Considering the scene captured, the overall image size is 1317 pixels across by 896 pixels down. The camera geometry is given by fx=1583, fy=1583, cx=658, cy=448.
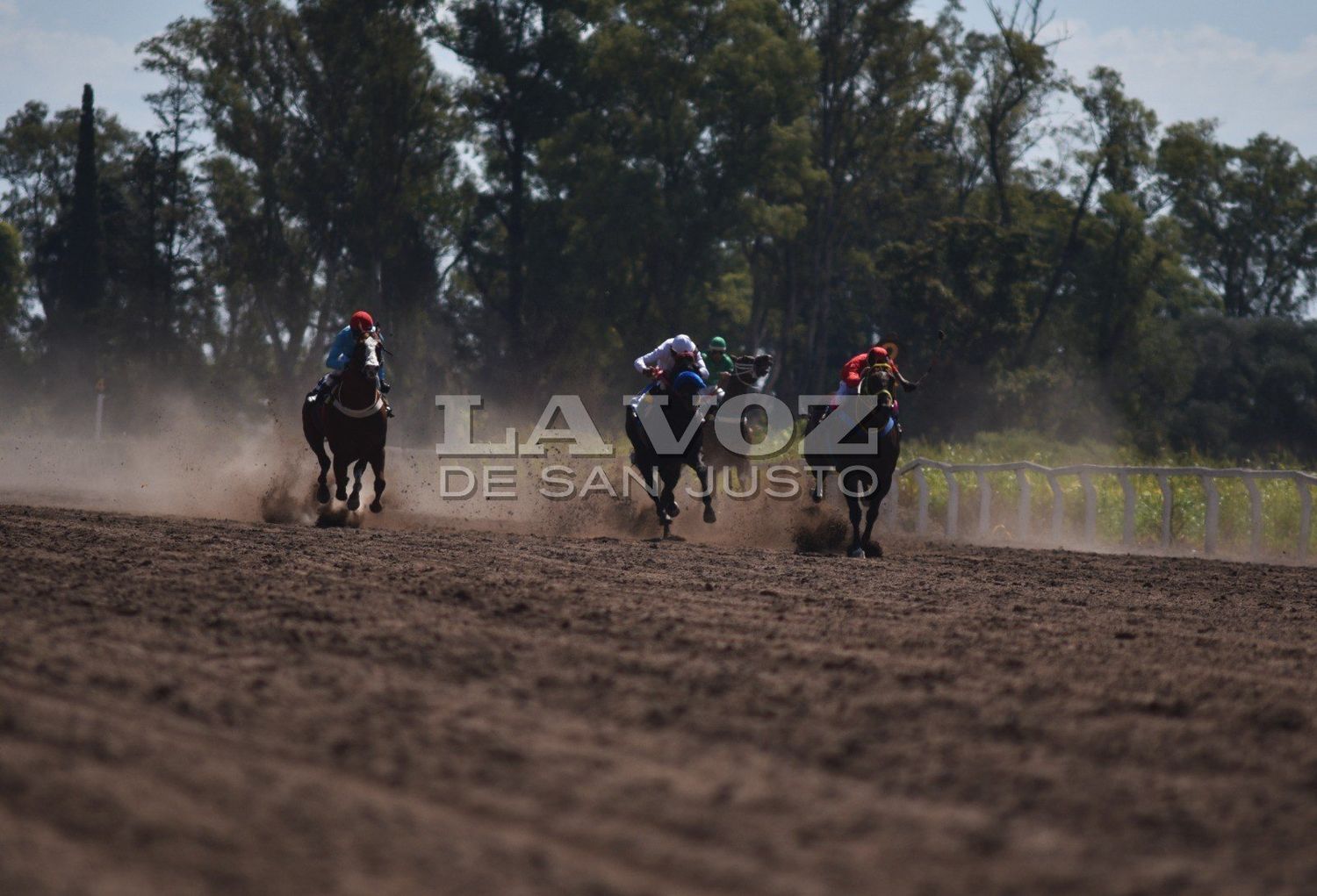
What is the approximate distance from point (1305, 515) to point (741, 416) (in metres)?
5.54

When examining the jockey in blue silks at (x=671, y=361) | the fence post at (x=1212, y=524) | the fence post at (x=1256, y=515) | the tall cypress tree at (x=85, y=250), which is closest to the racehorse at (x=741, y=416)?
the jockey in blue silks at (x=671, y=361)

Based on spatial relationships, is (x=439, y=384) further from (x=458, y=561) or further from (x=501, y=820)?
(x=501, y=820)

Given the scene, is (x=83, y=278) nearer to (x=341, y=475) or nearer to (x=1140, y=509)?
(x=341, y=475)

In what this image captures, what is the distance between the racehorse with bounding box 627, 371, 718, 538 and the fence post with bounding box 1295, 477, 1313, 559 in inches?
224

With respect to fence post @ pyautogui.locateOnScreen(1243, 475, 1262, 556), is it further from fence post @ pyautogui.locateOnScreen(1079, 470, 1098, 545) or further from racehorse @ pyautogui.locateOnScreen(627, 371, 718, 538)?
racehorse @ pyautogui.locateOnScreen(627, 371, 718, 538)

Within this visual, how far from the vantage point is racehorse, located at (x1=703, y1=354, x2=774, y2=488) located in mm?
15289

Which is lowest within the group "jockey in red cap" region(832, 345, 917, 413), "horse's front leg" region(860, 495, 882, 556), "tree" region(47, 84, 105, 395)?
"horse's front leg" region(860, 495, 882, 556)

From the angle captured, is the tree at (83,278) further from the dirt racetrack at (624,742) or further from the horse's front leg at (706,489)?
the dirt racetrack at (624,742)

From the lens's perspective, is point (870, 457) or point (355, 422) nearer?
point (870, 457)

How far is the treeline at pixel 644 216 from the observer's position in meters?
43.5

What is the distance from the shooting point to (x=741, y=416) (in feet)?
51.2

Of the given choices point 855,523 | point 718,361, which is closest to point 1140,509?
point 718,361

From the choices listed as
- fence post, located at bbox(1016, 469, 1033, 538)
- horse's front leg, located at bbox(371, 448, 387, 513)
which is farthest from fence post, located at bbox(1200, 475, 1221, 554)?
horse's front leg, located at bbox(371, 448, 387, 513)

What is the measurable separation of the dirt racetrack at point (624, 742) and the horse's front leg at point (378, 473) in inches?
220
